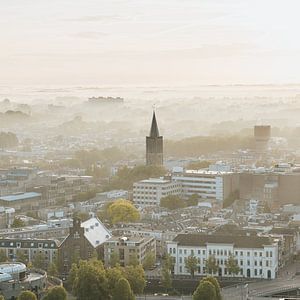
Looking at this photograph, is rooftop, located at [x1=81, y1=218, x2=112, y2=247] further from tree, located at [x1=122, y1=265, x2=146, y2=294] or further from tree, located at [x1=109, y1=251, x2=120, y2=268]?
tree, located at [x1=122, y1=265, x2=146, y2=294]

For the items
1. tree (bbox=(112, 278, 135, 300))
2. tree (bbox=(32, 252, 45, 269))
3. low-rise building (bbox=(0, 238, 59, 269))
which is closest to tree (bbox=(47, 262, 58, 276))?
tree (bbox=(32, 252, 45, 269))

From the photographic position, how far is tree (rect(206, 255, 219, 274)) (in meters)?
15.8

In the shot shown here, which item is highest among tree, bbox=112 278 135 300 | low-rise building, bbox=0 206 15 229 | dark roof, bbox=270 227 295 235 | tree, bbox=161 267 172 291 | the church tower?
the church tower

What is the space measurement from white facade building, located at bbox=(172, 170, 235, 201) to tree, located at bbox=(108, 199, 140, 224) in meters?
4.46

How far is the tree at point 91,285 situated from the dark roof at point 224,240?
10.4 feet

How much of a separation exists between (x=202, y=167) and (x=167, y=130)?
24.3 m

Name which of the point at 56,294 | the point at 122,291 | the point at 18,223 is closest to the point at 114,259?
the point at 122,291

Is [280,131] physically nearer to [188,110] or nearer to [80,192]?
[188,110]

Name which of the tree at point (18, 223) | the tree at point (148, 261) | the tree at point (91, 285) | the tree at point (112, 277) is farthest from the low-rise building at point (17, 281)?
the tree at point (18, 223)

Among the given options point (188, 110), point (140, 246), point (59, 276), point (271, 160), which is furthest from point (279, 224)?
point (188, 110)

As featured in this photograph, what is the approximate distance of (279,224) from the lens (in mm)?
18922

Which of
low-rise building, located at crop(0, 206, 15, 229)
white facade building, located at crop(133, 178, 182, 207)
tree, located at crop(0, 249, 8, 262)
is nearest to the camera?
tree, located at crop(0, 249, 8, 262)

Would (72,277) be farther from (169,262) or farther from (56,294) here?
(169,262)

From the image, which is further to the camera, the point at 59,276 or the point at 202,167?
the point at 202,167
